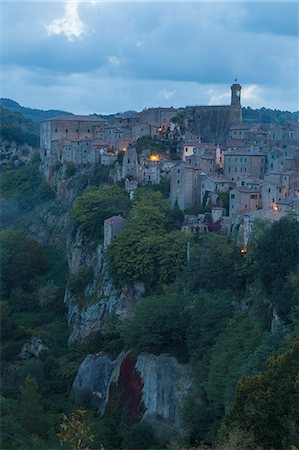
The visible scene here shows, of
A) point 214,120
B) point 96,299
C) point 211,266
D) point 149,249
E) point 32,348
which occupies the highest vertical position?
point 214,120

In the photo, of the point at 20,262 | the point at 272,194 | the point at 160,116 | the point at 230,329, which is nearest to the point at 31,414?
the point at 230,329

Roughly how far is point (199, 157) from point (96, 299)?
30.8 ft

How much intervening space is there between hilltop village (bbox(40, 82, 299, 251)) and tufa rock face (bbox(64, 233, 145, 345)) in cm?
306

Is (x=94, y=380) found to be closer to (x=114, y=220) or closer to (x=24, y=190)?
(x=114, y=220)

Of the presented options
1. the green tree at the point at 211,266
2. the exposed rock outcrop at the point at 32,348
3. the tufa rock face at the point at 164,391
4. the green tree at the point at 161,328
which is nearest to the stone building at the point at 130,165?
the exposed rock outcrop at the point at 32,348

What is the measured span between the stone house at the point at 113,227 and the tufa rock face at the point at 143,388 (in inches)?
295

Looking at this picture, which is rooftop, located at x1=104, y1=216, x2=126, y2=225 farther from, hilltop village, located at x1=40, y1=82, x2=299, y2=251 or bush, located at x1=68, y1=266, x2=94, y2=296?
bush, located at x1=68, y1=266, x2=94, y2=296

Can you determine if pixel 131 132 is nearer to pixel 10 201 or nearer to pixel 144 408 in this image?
pixel 10 201

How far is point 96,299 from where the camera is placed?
41719mm

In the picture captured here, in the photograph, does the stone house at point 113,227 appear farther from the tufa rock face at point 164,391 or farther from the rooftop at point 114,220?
the tufa rock face at point 164,391

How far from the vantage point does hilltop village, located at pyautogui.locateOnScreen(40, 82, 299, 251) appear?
1537 inches

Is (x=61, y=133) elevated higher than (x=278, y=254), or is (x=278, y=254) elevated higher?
(x=61, y=133)

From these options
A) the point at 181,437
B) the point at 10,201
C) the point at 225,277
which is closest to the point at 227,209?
the point at 225,277

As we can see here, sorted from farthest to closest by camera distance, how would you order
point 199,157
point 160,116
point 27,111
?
point 27,111 < point 160,116 < point 199,157
